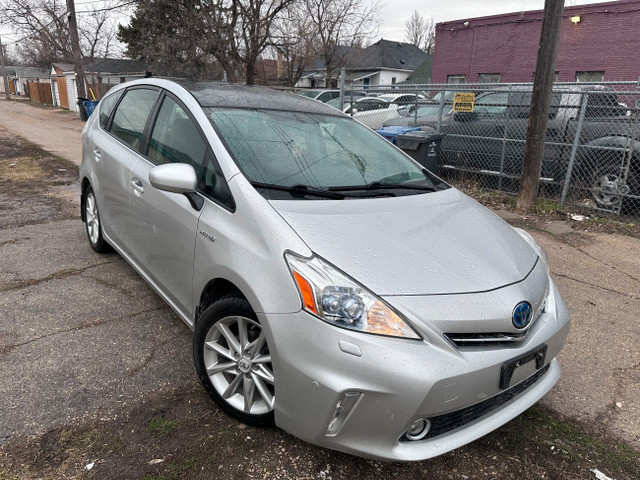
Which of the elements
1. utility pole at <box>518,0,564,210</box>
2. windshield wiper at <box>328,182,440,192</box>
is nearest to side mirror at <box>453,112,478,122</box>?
utility pole at <box>518,0,564,210</box>

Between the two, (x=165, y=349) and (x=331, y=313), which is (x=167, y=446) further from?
(x=331, y=313)

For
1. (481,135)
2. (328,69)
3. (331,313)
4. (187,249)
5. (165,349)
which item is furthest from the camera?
(328,69)

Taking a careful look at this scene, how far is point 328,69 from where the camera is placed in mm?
33969

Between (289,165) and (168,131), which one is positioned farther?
(168,131)

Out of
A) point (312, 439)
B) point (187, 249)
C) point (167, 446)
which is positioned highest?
point (187, 249)

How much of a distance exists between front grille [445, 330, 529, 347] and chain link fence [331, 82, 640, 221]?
5073 millimetres

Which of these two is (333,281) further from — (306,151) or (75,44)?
(75,44)

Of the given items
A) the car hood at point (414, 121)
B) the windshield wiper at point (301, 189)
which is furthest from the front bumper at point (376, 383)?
the car hood at point (414, 121)

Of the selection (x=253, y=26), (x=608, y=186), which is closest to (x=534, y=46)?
(x=253, y=26)

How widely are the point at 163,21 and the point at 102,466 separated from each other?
76.3ft

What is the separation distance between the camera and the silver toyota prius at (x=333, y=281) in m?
1.84

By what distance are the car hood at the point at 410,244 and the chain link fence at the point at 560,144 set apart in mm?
4537

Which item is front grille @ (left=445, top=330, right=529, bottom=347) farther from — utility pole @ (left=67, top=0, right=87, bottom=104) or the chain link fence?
utility pole @ (left=67, top=0, right=87, bottom=104)

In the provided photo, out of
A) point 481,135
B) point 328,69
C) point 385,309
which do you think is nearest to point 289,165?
point 385,309
